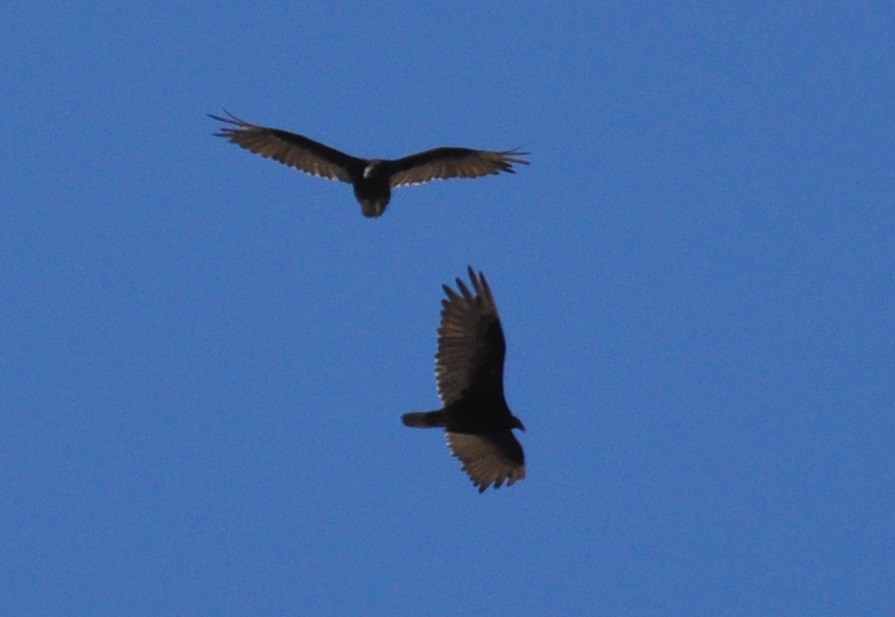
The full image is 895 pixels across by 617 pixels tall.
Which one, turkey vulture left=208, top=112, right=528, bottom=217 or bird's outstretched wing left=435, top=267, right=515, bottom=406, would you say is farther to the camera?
turkey vulture left=208, top=112, right=528, bottom=217

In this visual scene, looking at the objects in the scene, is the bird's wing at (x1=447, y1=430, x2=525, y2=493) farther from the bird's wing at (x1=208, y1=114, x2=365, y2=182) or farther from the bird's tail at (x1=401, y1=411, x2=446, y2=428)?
the bird's wing at (x1=208, y1=114, x2=365, y2=182)

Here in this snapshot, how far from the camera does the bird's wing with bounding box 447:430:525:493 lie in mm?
18766

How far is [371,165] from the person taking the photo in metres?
21.8

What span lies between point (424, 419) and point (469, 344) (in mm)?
914

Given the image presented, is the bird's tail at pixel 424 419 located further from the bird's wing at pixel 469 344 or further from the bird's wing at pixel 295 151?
the bird's wing at pixel 295 151

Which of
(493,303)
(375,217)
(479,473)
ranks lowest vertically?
(479,473)

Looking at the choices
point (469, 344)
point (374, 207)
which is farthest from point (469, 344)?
point (374, 207)

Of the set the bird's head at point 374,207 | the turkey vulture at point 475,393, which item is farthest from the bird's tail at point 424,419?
the bird's head at point 374,207

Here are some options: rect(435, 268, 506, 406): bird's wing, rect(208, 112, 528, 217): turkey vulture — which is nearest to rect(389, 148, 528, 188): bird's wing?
rect(208, 112, 528, 217): turkey vulture

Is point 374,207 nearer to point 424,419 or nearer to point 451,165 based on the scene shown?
point 451,165

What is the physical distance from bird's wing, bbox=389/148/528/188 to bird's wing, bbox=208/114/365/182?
573mm

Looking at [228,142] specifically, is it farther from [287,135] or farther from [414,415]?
[414,415]

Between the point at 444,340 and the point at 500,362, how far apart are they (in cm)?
61

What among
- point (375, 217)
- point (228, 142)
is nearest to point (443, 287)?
point (375, 217)
